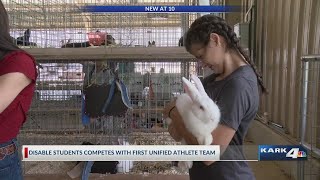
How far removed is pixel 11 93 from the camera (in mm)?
823

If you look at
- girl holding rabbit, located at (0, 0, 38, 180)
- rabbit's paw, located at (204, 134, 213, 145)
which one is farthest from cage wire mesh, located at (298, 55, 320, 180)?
girl holding rabbit, located at (0, 0, 38, 180)

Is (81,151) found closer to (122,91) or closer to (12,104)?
(12,104)

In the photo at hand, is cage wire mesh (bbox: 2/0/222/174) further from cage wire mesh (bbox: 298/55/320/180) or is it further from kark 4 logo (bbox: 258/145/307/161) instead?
kark 4 logo (bbox: 258/145/307/161)

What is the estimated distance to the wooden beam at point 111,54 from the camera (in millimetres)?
1849

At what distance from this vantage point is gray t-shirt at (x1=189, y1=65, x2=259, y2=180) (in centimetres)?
78

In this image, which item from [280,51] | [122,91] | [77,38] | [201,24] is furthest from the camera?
[280,51]

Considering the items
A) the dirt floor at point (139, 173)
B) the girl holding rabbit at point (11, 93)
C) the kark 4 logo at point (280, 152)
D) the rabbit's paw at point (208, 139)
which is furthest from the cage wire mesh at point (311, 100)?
A: the girl holding rabbit at point (11, 93)

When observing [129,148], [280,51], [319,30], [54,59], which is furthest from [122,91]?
[280,51]

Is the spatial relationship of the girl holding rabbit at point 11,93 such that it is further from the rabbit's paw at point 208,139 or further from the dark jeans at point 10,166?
the rabbit's paw at point 208,139

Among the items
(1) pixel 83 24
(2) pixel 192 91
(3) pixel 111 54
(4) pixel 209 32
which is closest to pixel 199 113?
(2) pixel 192 91

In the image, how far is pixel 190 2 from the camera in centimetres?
209

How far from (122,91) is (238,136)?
1.08 metres

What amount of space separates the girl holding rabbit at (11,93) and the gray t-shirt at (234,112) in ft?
1.46

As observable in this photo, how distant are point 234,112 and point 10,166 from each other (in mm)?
609
